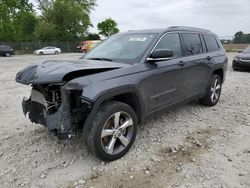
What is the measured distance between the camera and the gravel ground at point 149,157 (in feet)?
10.8

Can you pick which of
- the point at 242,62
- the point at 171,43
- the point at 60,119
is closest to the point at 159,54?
the point at 171,43

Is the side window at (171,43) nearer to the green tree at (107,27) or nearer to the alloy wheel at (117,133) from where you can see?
the alloy wheel at (117,133)

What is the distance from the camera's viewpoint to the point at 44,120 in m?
3.95

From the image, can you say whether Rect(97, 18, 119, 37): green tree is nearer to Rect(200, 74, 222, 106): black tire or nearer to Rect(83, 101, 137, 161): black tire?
Rect(200, 74, 222, 106): black tire

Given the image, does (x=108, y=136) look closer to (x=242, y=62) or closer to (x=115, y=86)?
(x=115, y=86)

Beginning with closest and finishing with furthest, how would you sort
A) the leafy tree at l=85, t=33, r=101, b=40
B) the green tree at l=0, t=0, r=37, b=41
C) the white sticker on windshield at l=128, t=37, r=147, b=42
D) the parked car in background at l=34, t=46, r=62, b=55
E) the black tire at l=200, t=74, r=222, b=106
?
the white sticker on windshield at l=128, t=37, r=147, b=42 < the black tire at l=200, t=74, r=222, b=106 < the parked car in background at l=34, t=46, r=62, b=55 < the green tree at l=0, t=0, r=37, b=41 < the leafy tree at l=85, t=33, r=101, b=40

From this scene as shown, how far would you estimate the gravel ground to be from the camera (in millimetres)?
3301

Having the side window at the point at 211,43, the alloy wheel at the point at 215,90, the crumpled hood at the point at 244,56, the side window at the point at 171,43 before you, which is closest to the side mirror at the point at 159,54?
the side window at the point at 171,43

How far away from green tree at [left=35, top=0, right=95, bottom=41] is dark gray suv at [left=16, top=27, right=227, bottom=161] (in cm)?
4462

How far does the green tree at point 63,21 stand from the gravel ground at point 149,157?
4432 cm

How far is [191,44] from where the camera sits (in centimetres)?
535

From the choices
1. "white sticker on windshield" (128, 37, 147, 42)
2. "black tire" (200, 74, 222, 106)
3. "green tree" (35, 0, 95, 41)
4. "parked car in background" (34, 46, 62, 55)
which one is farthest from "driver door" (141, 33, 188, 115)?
"green tree" (35, 0, 95, 41)

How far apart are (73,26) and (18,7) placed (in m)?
9.41

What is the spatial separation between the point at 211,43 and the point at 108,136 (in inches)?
146
